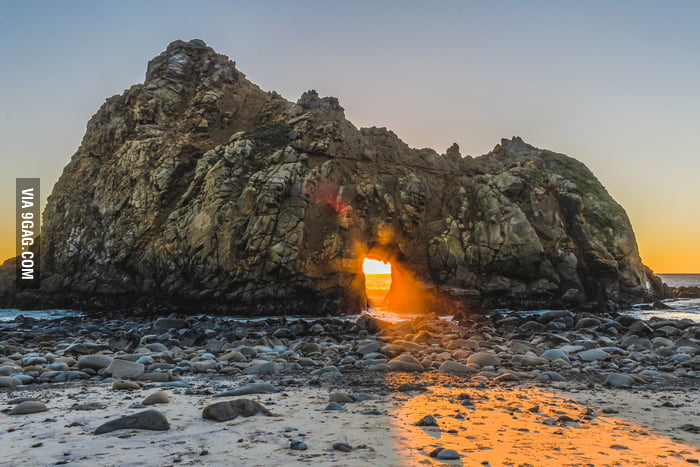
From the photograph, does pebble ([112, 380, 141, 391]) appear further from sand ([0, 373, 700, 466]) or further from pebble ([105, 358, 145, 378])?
pebble ([105, 358, 145, 378])

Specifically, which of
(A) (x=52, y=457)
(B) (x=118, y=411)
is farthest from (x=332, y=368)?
(A) (x=52, y=457)

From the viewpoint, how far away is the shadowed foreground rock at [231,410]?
5.27m

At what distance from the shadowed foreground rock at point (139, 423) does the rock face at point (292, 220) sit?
23042mm

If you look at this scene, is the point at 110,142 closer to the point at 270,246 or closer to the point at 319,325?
the point at 270,246

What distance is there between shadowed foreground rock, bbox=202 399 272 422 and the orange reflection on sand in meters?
1.63

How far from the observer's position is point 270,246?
28.3 m

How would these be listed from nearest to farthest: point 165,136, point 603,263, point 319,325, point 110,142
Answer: point 319,325, point 603,263, point 165,136, point 110,142

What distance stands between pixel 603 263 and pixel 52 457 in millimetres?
35367

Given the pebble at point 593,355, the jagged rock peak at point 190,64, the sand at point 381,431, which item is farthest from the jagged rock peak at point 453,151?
the sand at point 381,431

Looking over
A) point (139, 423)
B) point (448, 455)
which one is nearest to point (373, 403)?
point (448, 455)

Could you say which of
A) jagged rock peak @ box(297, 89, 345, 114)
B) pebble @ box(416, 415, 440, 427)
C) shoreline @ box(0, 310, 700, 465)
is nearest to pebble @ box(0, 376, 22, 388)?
shoreline @ box(0, 310, 700, 465)

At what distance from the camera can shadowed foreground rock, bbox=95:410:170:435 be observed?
4.79 metres

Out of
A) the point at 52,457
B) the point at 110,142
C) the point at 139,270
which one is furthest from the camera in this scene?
the point at 110,142

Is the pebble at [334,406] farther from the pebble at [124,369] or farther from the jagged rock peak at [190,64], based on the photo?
the jagged rock peak at [190,64]
